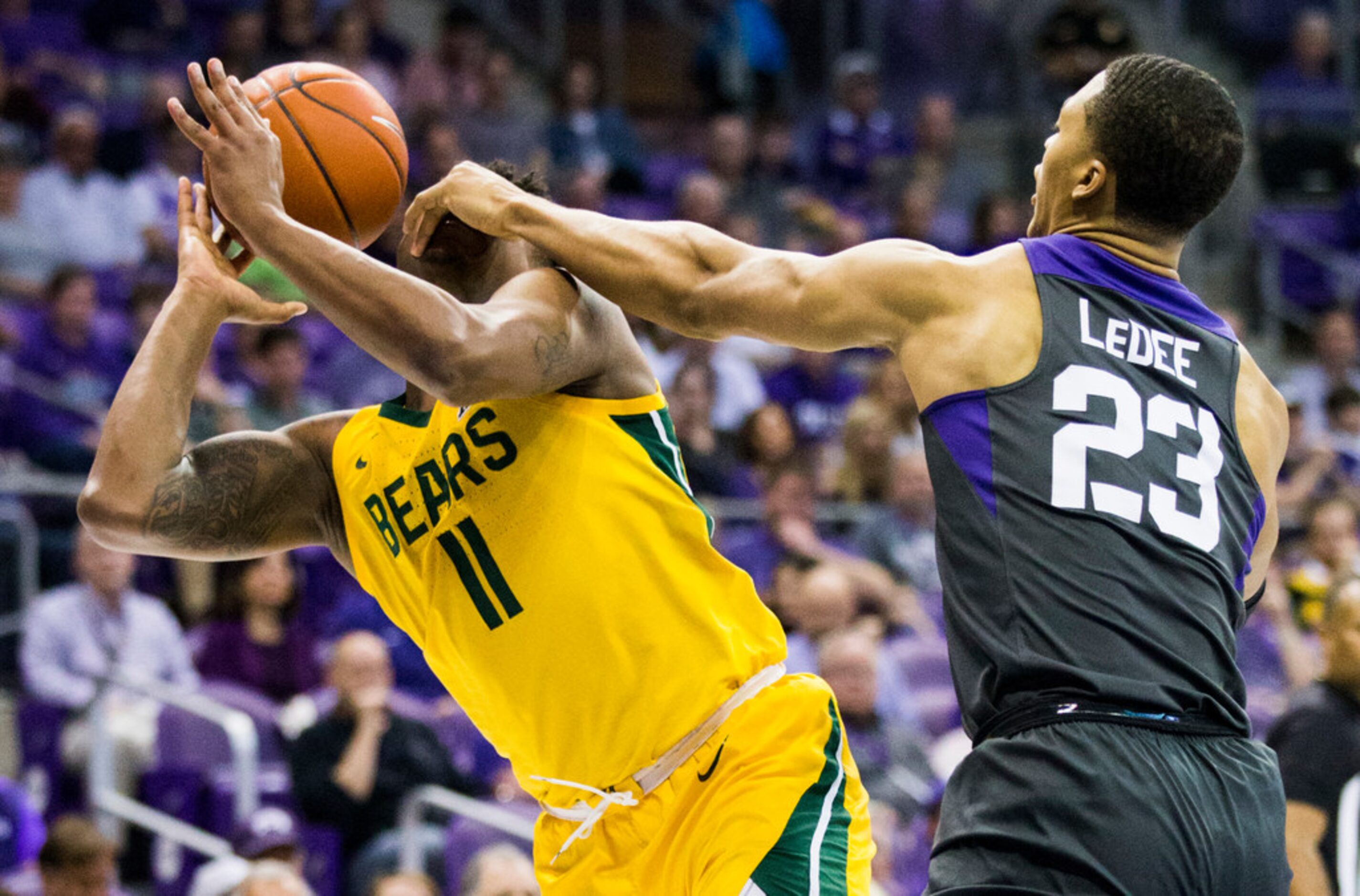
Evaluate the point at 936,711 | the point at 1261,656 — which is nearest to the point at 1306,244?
the point at 1261,656

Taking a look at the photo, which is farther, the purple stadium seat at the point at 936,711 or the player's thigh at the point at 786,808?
the purple stadium seat at the point at 936,711

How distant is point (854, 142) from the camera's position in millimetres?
13023

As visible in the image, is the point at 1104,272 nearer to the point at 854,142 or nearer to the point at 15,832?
the point at 15,832

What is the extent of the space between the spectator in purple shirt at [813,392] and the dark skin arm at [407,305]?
706 cm

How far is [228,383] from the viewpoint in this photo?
347 inches

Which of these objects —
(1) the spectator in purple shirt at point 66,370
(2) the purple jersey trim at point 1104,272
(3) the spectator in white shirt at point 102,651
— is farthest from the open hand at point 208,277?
(1) the spectator in purple shirt at point 66,370

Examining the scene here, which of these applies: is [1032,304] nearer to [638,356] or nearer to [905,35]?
[638,356]

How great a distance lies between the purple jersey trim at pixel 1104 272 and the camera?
2.90m

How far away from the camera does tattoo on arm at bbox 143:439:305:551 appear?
355 centimetres

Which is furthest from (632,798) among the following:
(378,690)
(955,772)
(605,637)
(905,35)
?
(905,35)

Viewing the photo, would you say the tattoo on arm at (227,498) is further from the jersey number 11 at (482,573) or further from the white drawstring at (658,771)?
the white drawstring at (658,771)

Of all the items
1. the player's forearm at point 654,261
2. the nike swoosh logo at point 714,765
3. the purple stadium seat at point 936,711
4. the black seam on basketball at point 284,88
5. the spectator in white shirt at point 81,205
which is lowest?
the purple stadium seat at point 936,711

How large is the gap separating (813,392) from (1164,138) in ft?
25.4

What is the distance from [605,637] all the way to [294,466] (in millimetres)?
932
